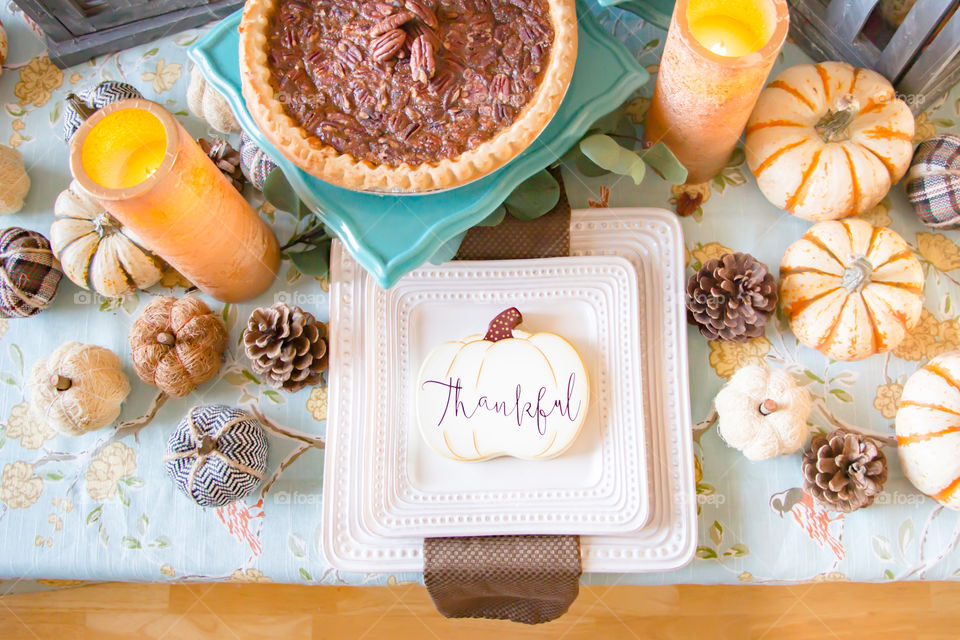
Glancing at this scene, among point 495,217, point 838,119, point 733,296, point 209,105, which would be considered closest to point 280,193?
point 209,105

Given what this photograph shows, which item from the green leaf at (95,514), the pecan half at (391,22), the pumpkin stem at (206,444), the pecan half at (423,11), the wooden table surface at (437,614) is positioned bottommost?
the wooden table surface at (437,614)

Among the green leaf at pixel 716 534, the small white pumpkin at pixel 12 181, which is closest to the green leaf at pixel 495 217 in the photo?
the green leaf at pixel 716 534

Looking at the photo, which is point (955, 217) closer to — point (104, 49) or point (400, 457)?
point (400, 457)

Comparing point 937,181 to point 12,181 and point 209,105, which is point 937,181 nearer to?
point 209,105

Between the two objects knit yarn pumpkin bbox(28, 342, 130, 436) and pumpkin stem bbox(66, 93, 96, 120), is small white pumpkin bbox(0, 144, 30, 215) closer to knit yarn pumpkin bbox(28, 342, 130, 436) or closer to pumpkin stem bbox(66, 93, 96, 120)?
pumpkin stem bbox(66, 93, 96, 120)

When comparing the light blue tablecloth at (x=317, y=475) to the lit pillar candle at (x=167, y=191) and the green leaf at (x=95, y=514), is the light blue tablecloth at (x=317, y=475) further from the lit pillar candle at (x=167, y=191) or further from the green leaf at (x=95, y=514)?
the lit pillar candle at (x=167, y=191)

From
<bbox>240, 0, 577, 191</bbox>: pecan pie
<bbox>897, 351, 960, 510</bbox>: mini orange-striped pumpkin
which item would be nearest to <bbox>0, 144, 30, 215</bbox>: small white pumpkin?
<bbox>240, 0, 577, 191</bbox>: pecan pie
